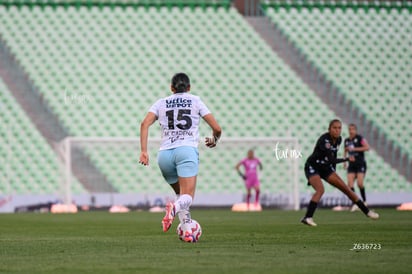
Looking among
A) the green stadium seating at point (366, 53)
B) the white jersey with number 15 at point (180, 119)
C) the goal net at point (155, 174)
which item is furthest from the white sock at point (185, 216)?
the green stadium seating at point (366, 53)

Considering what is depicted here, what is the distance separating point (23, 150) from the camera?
94.2 feet

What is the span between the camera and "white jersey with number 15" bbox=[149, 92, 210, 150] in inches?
454

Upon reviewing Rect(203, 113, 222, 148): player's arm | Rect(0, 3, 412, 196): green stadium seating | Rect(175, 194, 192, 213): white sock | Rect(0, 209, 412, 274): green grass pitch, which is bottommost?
Rect(0, 209, 412, 274): green grass pitch

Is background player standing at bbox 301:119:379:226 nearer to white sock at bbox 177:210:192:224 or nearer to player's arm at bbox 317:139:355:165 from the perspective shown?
player's arm at bbox 317:139:355:165

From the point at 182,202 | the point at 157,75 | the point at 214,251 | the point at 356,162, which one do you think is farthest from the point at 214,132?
the point at 157,75

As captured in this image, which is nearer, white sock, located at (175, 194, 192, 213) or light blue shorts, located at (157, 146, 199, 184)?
Result: white sock, located at (175, 194, 192, 213)

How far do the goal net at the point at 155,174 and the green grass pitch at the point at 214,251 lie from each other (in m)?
12.7

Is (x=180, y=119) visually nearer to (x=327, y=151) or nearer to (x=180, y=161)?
(x=180, y=161)

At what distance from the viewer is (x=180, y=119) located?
11.6 metres

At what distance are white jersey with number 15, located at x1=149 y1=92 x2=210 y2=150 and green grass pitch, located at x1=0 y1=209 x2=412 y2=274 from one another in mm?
1217

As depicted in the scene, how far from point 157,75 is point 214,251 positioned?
2180 cm

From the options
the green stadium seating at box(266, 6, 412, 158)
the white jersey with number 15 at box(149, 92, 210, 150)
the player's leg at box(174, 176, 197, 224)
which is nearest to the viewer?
the player's leg at box(174, 176, 197, 224)

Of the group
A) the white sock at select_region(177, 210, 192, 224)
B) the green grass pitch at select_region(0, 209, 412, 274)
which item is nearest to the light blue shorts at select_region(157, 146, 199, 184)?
the white sock at select_region(177, 210, 192, 224)

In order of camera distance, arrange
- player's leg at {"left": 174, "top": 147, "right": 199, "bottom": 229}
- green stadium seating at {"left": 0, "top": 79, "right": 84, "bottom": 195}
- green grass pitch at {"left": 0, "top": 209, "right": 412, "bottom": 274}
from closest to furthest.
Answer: green grass pitch at {"left": 0, "top": 209, "right": 412, "bottom": 274}
player's leg at {"left": 174, "top": 147, "right": 199, "bottom": 229}
green stadium seating at {"left": 0, "top": 79, "right": 84, "bottom": 195}
